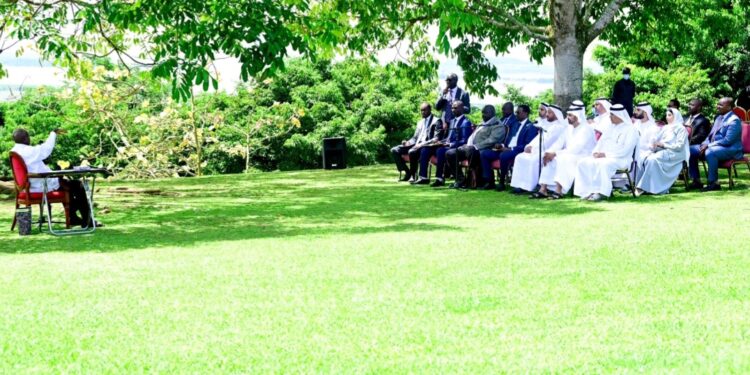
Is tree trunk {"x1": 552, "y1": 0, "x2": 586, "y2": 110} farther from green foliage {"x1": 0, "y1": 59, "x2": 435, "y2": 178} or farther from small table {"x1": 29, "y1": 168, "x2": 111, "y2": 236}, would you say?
small table {"x1": 29, "y1": 168, "x2": 111, "y2": 236}

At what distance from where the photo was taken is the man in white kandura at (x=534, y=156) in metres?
15.4

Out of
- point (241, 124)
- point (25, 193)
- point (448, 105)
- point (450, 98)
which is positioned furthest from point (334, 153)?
point (25, 193)

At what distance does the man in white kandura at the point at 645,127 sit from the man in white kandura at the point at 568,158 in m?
0.99

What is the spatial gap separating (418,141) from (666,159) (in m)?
5.23

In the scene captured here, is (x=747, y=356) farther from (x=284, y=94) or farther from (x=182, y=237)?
(x=284, y=94)

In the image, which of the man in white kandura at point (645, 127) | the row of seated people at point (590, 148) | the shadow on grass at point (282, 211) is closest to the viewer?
the shadow on grass at point (282, 211)

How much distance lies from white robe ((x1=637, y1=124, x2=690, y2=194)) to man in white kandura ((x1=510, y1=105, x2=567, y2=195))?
148 cm

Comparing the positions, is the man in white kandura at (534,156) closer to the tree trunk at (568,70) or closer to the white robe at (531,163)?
the white robe at (531,163)

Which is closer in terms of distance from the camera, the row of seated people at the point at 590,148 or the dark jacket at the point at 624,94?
the row of seated people at the point at 590,148

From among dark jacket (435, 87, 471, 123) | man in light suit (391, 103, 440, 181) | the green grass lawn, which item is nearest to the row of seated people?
dark jacket (435, 87, 471, 123)

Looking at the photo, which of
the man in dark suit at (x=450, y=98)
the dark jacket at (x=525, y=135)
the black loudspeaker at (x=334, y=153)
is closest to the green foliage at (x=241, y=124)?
the black loudspeaker at (x=334, y=153)

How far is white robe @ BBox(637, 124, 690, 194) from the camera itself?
14734mm

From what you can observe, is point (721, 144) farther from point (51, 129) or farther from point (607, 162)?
point (51, 129)

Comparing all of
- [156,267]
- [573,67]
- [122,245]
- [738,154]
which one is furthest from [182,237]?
[573,67]
